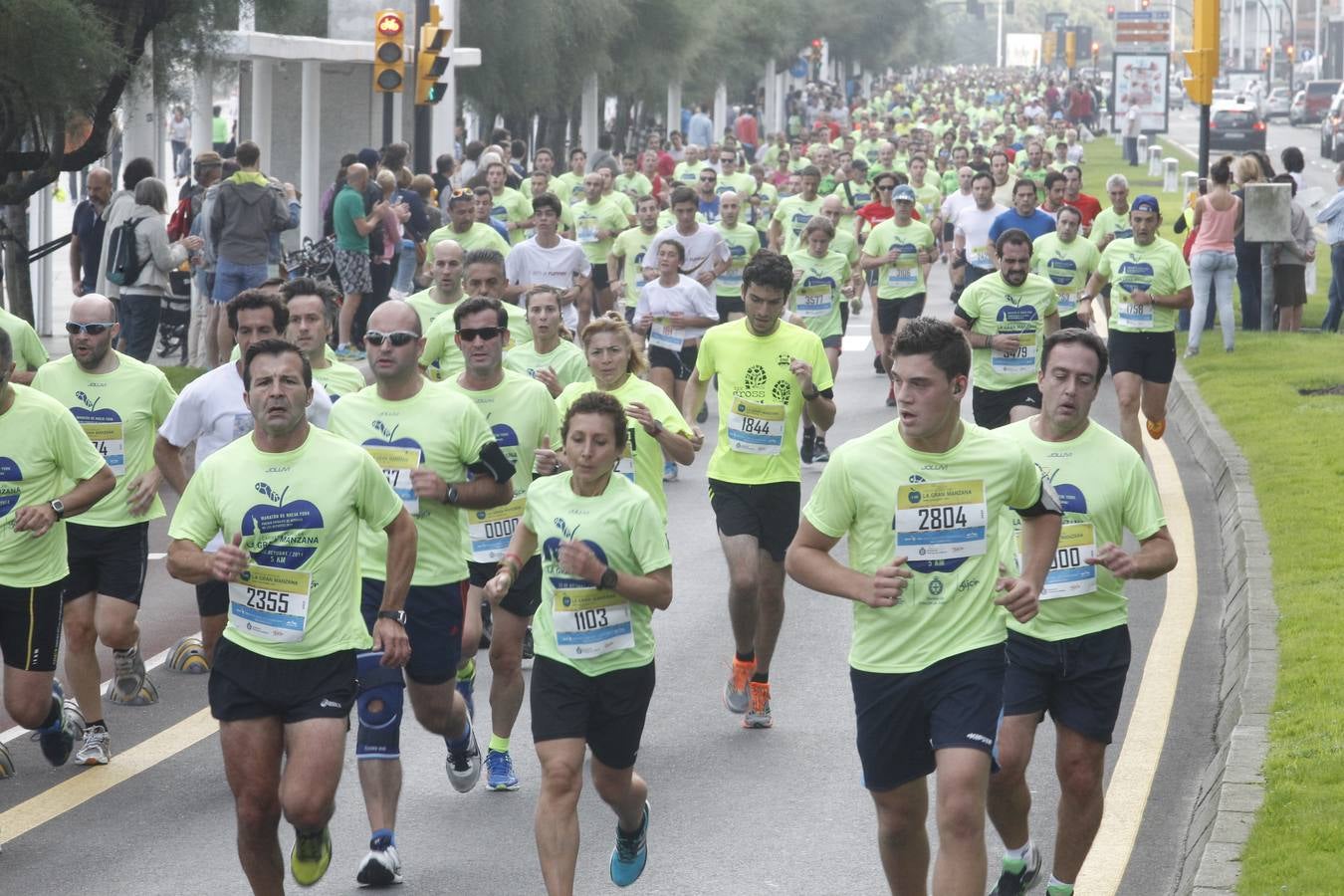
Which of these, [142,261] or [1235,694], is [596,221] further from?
[1235,694]

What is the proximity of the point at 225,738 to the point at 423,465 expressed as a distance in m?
1.55

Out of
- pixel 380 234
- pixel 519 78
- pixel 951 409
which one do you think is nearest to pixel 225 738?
pixel 951 409

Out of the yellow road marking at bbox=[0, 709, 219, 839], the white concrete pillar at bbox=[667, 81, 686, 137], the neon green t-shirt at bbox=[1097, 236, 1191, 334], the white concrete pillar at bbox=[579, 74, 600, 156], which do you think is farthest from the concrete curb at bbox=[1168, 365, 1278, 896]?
the white concrete pillar at bbox=[667, 81, 686, 137]

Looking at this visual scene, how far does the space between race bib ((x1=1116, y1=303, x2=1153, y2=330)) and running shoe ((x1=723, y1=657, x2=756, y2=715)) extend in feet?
19.0

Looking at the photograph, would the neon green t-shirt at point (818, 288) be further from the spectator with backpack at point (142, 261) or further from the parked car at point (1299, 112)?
the parked car at point (1299, 112)

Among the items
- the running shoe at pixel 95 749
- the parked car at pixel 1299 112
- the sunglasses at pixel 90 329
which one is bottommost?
the running shoe at pixel 95 749

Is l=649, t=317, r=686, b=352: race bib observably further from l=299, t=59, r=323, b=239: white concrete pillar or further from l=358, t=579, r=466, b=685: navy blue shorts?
l=299, t=59, r=323, b=239: white concrete pillar

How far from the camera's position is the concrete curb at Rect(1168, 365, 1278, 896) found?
6684 millimetres

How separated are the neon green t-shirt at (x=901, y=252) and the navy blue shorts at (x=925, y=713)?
12352 millimetres

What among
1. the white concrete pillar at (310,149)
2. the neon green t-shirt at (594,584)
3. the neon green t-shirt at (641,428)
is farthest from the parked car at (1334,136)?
the neon green t-shirt at (594,584)

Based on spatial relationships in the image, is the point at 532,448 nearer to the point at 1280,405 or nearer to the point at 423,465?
the point at 423,465

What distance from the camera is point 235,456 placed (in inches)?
250

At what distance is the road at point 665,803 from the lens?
7117mm

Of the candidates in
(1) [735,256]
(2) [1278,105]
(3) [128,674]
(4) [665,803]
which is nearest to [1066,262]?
(1) [735,256]
